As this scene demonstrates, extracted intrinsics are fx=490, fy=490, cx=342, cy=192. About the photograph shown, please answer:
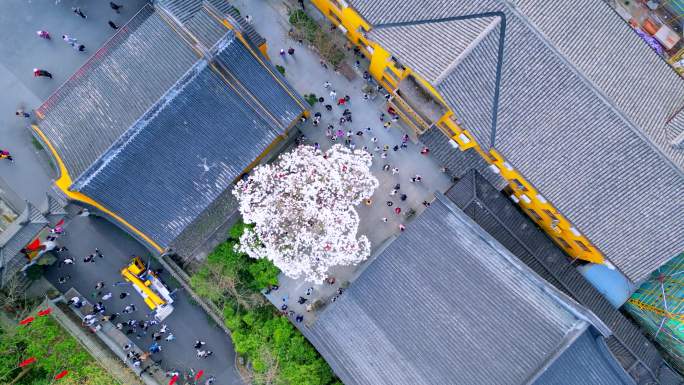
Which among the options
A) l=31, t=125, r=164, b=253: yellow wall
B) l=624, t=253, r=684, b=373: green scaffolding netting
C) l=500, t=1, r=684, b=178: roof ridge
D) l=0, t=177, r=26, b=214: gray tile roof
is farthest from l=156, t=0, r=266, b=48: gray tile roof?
l=624, t=253, r=684, b=373: green scaffolding netting

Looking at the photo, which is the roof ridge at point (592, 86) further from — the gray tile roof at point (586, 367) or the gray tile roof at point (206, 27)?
the gray tile roof at point (206, 27)

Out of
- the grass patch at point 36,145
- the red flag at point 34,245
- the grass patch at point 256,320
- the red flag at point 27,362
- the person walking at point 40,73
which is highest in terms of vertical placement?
the person walking at point 40,73

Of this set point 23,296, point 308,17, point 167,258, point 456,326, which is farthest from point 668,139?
point 23,296

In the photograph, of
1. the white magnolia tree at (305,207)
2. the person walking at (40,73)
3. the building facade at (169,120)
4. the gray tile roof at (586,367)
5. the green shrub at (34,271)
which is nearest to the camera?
the gray tile roof at (586,367)

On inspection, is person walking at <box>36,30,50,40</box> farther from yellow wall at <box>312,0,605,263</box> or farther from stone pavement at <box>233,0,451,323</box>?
yellow wall at <box>312,0,605,263</box>

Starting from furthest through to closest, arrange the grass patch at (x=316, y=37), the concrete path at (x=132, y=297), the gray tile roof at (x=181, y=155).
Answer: the grass patch at (x=316, y=37) < the concrete path at (x=132, y=297) < the gray tile roof at (x=181, y=155)

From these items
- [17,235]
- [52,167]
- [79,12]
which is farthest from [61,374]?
[79,12]

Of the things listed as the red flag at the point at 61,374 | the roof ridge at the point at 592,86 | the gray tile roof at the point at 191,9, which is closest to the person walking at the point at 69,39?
the gray tile roof at the point at 191,9

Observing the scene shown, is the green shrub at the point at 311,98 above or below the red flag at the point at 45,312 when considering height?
below

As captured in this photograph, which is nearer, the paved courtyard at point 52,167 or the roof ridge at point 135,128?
the roof ridge at point 135,128
